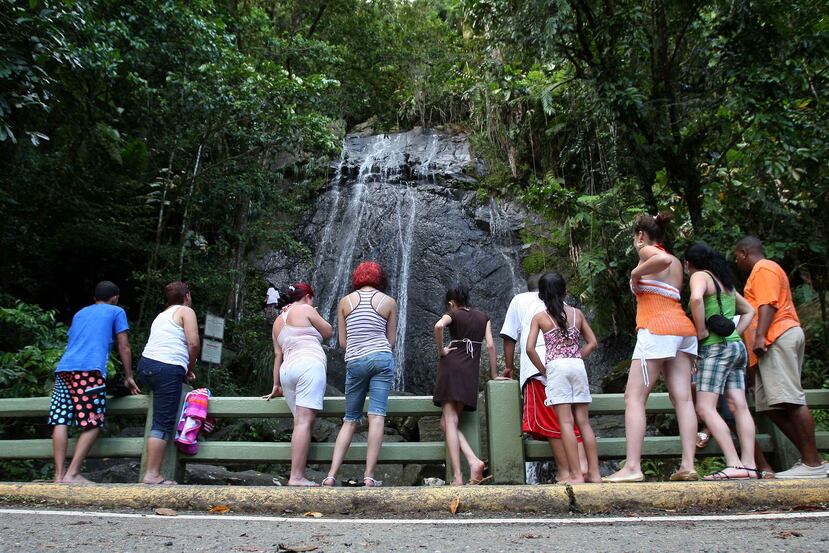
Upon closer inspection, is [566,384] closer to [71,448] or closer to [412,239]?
[71,448]

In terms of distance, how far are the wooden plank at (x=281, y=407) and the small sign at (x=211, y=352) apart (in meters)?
4.09

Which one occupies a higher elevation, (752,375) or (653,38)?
(653,38)

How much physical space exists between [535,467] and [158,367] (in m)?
6.58

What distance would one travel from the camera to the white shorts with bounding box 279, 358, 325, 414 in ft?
18.6

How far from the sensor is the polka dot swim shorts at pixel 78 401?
5.82 metres

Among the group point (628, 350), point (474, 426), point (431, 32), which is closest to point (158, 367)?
point (474, 426)

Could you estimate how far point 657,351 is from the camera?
505cm

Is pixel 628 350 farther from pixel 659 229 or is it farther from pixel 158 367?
pixel 158 367

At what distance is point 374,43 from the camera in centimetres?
2150

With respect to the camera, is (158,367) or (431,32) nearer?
(158,367)

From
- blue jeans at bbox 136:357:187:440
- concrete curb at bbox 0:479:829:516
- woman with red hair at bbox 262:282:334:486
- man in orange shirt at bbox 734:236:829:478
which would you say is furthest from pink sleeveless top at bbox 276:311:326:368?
man in orange shirt at bbox 734:236:829:478

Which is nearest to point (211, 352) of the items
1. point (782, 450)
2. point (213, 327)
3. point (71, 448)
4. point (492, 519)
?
point (213, 327)

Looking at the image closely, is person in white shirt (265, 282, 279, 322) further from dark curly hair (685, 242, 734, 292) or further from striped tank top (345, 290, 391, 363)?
dark curly hair (685, 242, 734, 292)

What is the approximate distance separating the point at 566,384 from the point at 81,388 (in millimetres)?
4185
